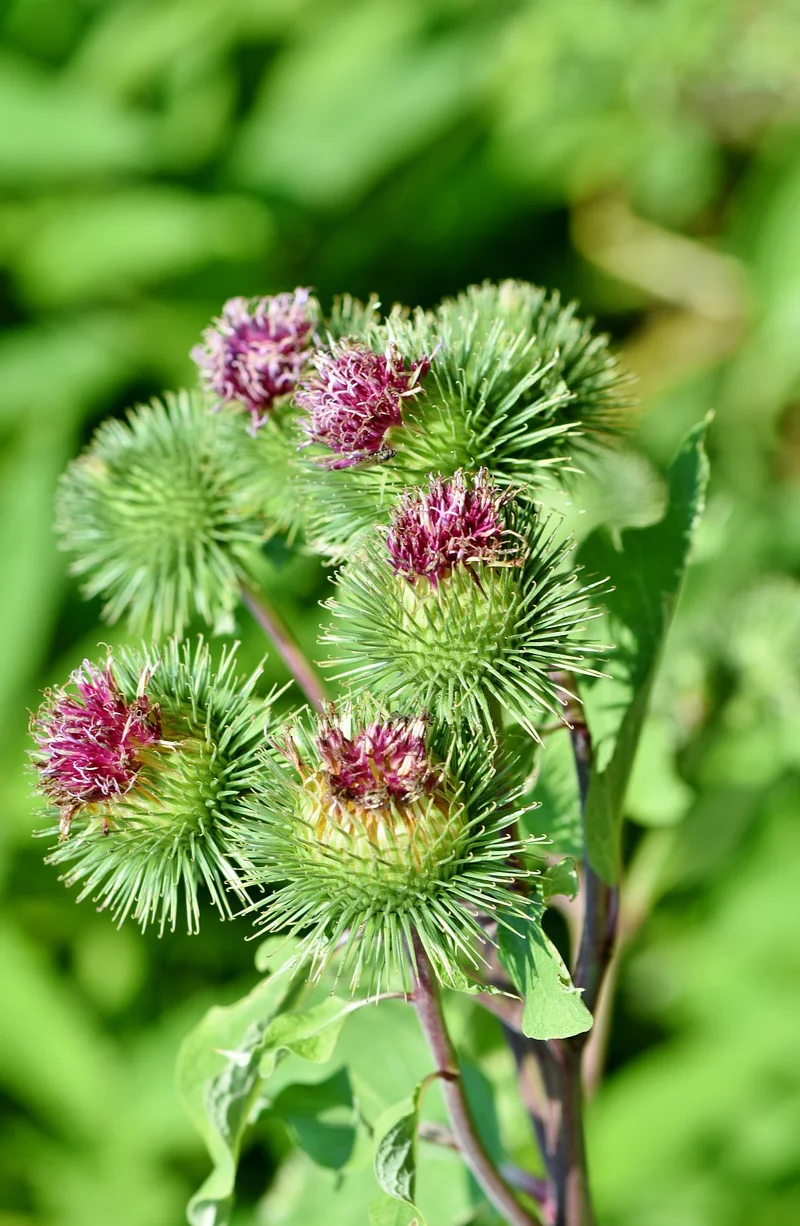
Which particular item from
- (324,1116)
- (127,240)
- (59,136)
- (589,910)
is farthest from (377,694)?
(59,136)

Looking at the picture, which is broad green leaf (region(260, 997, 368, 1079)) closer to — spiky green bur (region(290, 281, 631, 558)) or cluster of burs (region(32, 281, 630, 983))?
cluster of burs (region(32, 281, 630, 983))

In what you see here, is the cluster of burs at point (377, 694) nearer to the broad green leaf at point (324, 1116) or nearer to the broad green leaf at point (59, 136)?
the broad green leaf at point (324, 1116)

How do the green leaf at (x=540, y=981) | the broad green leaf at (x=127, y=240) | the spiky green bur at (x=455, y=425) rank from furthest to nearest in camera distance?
the broad green leaf at (x=127, y=240), the spiky green bur at (x=455, y=425), the green leaf at (x=540, y=981)

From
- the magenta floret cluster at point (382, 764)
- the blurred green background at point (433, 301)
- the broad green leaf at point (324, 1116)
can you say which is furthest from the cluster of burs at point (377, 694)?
the blurred green background at point (433, 301)

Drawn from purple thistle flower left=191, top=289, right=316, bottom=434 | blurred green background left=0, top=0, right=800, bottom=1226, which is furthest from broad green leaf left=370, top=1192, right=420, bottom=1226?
blurred green background left=0, top=0, right=800, bottom=1226

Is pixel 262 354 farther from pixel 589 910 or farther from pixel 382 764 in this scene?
pixel 589 910

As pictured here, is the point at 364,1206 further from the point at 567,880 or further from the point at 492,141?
the point at 492,141
